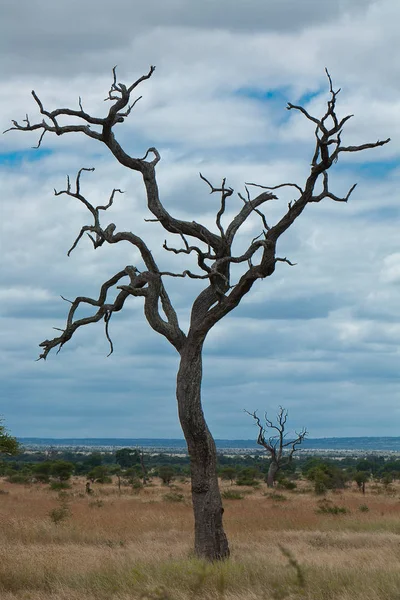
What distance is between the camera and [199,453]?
1513cm

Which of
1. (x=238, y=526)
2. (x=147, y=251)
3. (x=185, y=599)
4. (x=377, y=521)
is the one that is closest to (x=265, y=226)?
(x=147, y=251)

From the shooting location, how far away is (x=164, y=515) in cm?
2438

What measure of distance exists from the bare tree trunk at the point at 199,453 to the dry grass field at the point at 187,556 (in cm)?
40

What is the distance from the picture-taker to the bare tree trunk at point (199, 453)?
15.0 m

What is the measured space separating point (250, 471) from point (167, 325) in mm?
45152

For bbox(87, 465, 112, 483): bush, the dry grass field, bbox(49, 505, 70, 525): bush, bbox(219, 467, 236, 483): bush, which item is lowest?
the dry grass field

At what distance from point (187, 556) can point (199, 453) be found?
6.17 ft

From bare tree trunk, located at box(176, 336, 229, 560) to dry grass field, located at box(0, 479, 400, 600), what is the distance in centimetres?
40

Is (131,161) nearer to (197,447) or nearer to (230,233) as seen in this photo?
(230,233)

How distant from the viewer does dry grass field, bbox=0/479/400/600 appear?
1150 cm

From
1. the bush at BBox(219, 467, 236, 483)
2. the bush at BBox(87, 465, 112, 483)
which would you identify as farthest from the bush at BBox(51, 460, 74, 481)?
the bush at BBox(219, 467, 236, 483)

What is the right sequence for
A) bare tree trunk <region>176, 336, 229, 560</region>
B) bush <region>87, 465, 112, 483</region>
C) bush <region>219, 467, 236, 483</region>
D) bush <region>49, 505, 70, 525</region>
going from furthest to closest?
bush <region>219, 467, 236, 483</region> < bush <region>87, 465, 112, 483</region> < bush <region>49, 505, 70, 525</region> < bare tree trunk <region>176, 336, 229, 560</region>

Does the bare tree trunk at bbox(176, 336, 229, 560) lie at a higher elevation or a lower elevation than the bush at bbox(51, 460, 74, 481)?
lower

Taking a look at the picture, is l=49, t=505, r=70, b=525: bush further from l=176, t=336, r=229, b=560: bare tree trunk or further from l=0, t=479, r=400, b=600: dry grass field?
l=176, t=336, r=229, b=560: bare tree trunk
